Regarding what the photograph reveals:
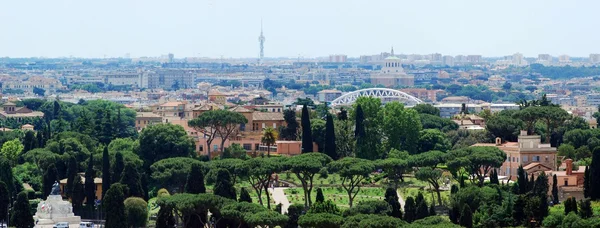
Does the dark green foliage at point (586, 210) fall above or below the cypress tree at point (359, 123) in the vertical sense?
below

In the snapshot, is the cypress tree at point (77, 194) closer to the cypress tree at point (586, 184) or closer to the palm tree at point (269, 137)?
the palm tree at point (269, 137)

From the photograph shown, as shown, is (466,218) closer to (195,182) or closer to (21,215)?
(195,182)

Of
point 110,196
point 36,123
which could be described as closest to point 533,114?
point 110,196

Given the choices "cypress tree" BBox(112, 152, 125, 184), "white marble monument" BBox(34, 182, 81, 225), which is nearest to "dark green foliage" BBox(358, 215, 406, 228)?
"white marble monument" BBox(34, 182, 81, 225)

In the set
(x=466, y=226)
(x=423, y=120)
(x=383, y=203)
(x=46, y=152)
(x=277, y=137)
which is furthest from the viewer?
(x=423, y=120)

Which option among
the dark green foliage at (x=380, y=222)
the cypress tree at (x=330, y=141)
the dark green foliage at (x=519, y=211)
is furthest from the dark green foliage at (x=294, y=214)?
the cypress tree at (x=330, y=141)

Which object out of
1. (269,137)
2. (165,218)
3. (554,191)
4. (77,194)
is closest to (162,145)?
(269,137)

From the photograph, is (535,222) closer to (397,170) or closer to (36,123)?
(397,170)
